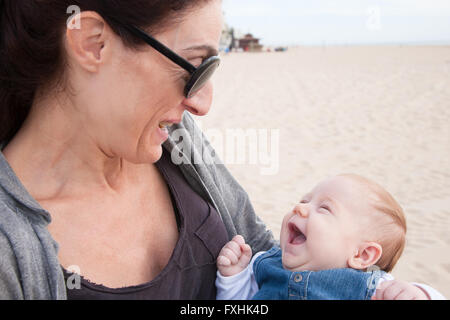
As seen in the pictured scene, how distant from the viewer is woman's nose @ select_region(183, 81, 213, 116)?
1.62 meters

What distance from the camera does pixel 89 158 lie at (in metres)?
1.67

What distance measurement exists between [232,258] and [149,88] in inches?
27.6

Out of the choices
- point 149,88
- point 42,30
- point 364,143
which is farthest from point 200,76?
point 364,143

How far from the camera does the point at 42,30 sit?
1.45 meters

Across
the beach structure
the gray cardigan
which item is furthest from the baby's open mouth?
the beach structure

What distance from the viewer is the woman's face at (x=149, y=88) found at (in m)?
1.47

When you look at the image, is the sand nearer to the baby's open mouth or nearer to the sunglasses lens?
the baby's open mouth

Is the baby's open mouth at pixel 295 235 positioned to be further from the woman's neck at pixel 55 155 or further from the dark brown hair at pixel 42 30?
the dark brown hair at pixel 42 30

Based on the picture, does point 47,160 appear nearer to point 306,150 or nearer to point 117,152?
point 117,152

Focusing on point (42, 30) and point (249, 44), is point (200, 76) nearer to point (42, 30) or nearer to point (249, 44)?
point (42, 30)

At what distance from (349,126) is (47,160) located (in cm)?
855

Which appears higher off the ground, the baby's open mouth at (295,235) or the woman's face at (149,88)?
the woman's face at (149,88)

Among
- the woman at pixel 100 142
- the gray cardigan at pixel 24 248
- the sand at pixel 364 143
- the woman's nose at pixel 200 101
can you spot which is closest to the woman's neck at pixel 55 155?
the woman at pixel 100 142

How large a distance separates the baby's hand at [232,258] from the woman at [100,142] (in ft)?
0.14
